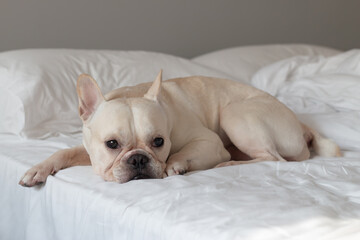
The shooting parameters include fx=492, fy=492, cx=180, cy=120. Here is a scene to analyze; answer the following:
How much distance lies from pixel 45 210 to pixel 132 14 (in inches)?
74.5

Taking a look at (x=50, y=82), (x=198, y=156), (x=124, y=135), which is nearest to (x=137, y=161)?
(x=124, y=135)

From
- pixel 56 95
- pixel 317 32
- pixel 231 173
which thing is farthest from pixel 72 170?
pixel 317 32

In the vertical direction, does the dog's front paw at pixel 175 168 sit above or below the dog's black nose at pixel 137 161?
below

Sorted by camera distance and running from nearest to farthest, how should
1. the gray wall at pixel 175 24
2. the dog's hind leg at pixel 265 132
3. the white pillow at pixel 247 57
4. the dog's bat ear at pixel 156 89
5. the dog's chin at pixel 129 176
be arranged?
the dog's chin at pixel 129 176 → the dog's bat ear at pixel 156 89 → the dog's hind leg at pixel 265 132 → the gray wall at pixel 175 24 → the white pillow at pixel 247 57

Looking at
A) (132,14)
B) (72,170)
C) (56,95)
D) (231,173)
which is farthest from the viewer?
(132,14)

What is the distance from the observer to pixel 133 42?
3338 millimetres

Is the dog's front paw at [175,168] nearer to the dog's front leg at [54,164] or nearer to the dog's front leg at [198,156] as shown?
the dog's front leg at [198,156]

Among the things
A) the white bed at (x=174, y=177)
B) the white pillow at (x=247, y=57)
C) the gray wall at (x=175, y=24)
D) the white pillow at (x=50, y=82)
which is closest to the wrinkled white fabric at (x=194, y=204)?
the white bed at (x=174, y=177)

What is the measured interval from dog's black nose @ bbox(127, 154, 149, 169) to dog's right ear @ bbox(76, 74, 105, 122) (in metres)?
0.30

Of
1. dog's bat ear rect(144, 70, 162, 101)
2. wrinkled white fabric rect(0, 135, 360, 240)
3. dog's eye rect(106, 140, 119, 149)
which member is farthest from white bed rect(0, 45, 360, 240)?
dog's bat ear rect(144, 70, 162, 101)

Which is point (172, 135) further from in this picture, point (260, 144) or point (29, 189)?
point (29, 189)

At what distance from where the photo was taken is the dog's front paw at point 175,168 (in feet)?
5.49

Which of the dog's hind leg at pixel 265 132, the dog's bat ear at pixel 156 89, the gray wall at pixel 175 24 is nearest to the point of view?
the dog's bat ear at pixel 156 89

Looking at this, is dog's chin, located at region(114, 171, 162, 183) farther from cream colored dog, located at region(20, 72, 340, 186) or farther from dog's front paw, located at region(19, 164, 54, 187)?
dog's front paw, located at region(19, 164, 54, 187)
